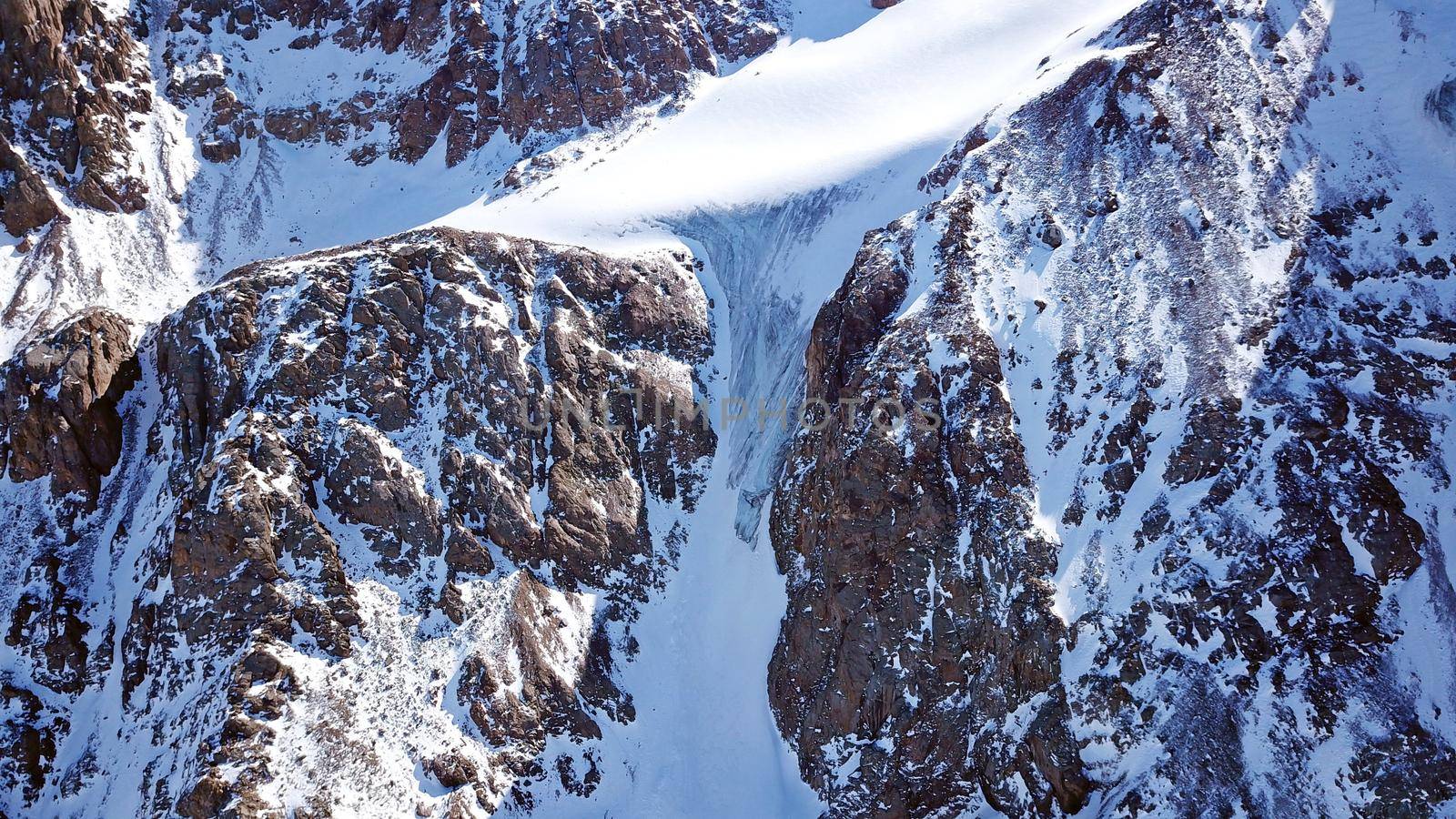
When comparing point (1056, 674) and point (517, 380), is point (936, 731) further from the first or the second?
point (517, 380)

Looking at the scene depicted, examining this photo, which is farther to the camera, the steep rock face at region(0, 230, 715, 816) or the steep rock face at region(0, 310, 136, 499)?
the steep rock face at region(0, 310, 136, 499)

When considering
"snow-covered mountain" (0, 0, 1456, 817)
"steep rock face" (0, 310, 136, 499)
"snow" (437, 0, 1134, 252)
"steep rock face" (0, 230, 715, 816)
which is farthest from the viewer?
"snow" (437, 0, 1134, 252)

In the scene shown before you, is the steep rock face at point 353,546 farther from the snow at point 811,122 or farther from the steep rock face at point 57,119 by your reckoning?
the steep rock face at point 57,119

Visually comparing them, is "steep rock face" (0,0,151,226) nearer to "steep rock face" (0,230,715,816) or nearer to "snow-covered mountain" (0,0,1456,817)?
"snow-covered mountain" (0,0,1456,817)

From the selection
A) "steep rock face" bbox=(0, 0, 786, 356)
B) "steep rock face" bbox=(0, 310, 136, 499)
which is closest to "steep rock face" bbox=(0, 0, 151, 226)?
"steep rock face" bbox=(0, 0, 786, 356)

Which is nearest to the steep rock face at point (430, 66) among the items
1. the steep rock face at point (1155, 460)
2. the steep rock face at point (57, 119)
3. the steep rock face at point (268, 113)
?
the steep rock face at point (268, 113)

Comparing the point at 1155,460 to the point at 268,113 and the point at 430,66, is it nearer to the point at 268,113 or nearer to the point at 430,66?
the point at 430,66
